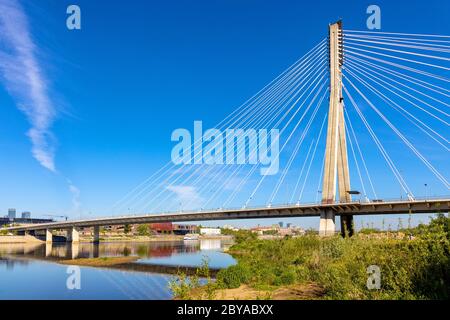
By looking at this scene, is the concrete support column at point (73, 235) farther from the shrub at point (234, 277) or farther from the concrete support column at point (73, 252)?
the shrub at point (234, 277)

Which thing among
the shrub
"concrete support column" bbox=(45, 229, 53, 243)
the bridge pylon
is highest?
the bridge pylon

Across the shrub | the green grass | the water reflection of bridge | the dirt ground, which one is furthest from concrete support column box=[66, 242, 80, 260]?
the green grass

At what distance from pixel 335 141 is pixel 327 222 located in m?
12.1

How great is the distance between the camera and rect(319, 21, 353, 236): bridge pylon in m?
49.6

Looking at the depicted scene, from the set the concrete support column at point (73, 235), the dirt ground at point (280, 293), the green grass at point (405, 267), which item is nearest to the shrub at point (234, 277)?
the dirt ground at point (280, 293)

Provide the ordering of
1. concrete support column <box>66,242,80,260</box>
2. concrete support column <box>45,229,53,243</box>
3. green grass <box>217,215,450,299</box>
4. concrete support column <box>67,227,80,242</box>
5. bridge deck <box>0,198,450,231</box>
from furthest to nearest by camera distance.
→ concrete support column <box>45,229,53,243</box>
concrete support column <box>67,227,80,242</box>
concrete support column <box>66,242,80,260</box>
bridge deck <box>0,198,450,231</box>
green grass <box>217,215,450,299</box>

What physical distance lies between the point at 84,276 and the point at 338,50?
140 feet

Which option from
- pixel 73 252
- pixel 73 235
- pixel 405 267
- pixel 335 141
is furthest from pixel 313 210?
pixel 73 235

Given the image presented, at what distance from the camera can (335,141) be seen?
163ft

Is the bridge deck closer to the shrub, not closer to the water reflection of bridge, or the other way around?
the water reflection of bridge

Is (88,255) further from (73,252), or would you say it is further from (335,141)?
(335,141)

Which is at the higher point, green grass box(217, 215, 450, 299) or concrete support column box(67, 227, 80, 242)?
green grass box(217, 215, 450, 299)

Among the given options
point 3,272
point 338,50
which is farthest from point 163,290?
point 338,50
